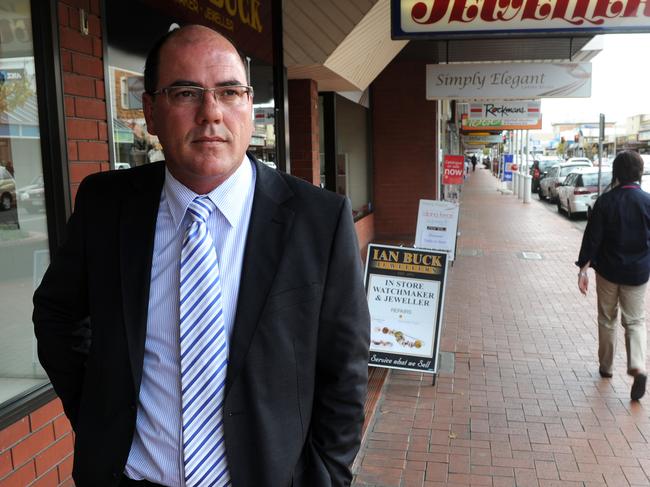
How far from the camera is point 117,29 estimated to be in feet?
12.0

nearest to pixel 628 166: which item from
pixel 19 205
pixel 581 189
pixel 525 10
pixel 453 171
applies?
pixel 525 10

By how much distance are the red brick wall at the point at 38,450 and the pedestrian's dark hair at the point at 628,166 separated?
4.58m

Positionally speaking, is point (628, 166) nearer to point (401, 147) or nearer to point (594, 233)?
point (594, 233)

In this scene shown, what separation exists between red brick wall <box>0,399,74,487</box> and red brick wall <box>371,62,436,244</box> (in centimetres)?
1106

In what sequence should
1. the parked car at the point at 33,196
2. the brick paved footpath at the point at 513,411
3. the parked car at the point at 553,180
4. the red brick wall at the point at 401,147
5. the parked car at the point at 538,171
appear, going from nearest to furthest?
1. the parked car at the point at 33,196
2. the brick paved footpath at the point at 513,411
3. the red brick wall at the point at 401,147
4. the parked car at the point at 553,180
5. the parked car at the point at 538,171

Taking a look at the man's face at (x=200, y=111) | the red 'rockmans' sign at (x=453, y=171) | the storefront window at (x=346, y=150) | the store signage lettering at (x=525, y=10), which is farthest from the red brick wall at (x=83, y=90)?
the red 'rockmans' sign at (x=453, y=171)

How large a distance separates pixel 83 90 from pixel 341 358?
2292 mm

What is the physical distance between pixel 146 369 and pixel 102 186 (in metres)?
0.55

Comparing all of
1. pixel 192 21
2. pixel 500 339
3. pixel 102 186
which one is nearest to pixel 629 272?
pixel 500 339

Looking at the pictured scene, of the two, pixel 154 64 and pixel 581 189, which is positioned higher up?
pixel 154 64

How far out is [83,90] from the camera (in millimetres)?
3279

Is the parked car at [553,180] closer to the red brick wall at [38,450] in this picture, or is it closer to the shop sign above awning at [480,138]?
the shop sign above awning at [480,138]

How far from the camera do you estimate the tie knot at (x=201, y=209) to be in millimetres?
1641

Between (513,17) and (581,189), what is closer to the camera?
(513,17)
